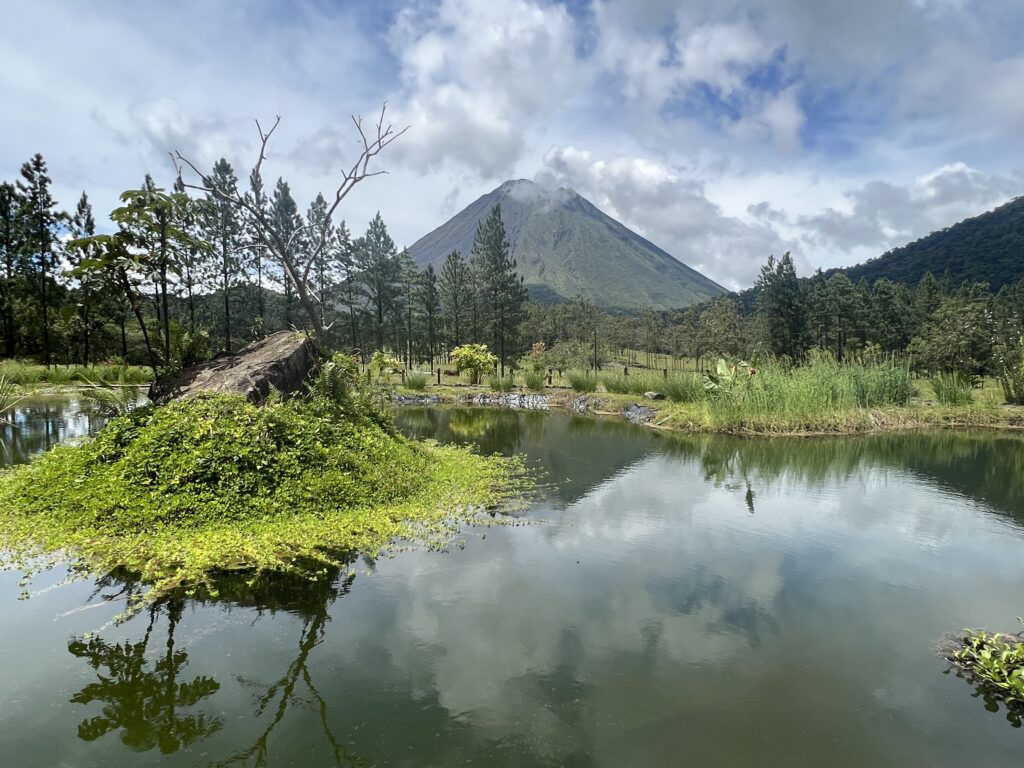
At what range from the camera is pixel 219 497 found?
17.7 feet

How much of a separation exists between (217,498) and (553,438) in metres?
7.94

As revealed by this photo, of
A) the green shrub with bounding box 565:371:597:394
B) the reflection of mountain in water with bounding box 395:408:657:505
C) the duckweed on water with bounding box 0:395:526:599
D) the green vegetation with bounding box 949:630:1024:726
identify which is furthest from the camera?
the green shrub with bounding box 565:371:597:394

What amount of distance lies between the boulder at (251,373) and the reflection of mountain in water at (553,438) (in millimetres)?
3606

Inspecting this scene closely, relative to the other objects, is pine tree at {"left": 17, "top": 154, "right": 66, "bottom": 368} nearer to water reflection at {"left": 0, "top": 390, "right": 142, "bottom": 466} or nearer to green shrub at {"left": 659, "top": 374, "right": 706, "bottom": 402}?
water reflection at {"left": 0, "top": 390, "right": 142, "bottom": 466}

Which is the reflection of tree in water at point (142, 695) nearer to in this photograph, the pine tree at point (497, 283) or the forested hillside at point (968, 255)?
the pine tree at point (497, 283)

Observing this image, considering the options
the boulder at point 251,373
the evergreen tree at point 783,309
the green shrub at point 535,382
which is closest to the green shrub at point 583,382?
the green shrub at point 535,382

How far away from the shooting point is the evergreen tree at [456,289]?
36375 mm

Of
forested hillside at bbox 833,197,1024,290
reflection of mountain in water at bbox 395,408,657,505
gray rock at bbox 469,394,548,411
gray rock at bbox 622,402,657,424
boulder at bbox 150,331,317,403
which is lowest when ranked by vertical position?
reflection of mountain in water at bbox 395,408,657,505

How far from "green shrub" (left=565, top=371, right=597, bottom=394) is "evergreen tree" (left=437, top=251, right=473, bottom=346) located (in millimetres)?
16607

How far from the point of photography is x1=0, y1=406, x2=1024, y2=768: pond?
2746 mm

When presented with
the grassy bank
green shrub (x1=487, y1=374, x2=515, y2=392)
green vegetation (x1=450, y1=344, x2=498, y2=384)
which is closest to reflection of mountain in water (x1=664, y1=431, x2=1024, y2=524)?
the grassy bank

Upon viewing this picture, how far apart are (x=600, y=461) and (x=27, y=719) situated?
8099 mm

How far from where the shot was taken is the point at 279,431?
6.30 meters

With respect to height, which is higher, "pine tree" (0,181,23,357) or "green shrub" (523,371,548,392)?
"pine tree" (0,181,23,357)
